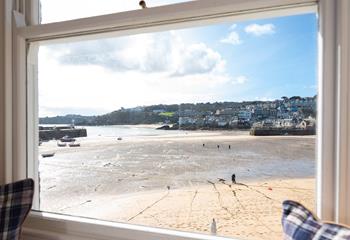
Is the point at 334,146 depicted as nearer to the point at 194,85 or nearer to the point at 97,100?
the point at 194,85

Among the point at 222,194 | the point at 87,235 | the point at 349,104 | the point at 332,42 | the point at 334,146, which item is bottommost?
the point at 87,235

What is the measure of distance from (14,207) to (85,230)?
0.28 metres

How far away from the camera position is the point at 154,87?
1.26 metres

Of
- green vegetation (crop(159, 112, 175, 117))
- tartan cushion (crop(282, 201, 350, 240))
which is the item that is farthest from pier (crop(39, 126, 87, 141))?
tartan cushion (crop(282, 201, 350, 240))

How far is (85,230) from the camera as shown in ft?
4.03

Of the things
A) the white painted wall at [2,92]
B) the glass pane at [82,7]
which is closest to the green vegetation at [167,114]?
the glass pane at [82,7]

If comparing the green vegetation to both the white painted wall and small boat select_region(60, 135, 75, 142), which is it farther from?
the white painted wall

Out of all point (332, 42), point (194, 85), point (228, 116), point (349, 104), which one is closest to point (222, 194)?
point (228, 116)

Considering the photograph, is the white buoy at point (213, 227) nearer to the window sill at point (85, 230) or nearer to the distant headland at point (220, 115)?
the window sill at point (85, 230)

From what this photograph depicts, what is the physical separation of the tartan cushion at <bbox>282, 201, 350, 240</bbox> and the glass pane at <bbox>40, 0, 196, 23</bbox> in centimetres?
85

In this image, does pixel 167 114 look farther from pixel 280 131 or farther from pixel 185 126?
pixel 280 131

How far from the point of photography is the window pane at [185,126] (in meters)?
1.08

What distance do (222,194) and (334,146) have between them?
435 mm

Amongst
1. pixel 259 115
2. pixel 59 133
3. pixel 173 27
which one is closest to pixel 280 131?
pixel 259 115
